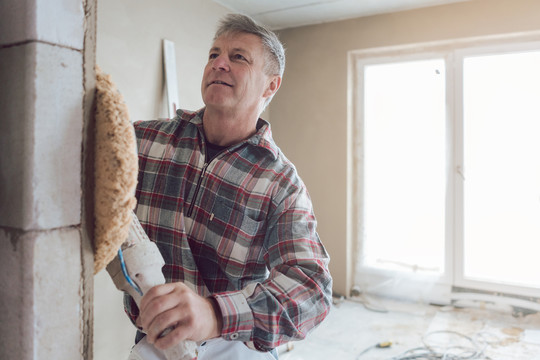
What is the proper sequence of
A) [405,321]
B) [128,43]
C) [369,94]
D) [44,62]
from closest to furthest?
[44,62] < [128,43] < [405,321] < [369,94]

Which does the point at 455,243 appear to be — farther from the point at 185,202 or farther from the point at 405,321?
the point at 185,202

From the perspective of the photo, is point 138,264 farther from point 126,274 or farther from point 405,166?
point 405,166

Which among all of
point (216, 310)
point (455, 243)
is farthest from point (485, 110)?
point (216, 310)

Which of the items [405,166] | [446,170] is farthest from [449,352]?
[405,166]

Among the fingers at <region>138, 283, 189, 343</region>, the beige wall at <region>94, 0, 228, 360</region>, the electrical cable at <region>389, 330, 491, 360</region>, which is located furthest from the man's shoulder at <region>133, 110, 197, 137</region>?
the electrical cable at <region>389, 330, 491, 360</region>

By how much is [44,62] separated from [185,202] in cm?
92

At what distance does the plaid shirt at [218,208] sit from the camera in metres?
1.11

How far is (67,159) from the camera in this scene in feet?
1.14

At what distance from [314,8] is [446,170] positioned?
1.82 meters

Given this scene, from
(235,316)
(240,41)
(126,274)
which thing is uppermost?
(240,41)

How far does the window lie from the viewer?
3.38 metres

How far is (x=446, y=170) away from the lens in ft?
12.0

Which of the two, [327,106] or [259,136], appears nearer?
[259,136]

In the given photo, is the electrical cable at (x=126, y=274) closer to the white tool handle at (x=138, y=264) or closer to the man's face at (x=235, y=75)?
the white tool handle at (x=138, y=264)
